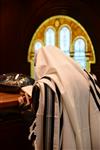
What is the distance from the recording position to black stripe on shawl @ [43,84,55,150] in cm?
109

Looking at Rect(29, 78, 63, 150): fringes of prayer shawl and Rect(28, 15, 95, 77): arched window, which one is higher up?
Rect(28, 15, 95, 77): arched window

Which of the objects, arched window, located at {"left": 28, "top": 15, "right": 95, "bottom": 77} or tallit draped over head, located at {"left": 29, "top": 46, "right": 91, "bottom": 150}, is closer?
tallit draped over head, located at {"left": 29, "top": 46, "right": 91, "bottom": 150}

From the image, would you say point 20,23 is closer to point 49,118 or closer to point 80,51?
point 80,51

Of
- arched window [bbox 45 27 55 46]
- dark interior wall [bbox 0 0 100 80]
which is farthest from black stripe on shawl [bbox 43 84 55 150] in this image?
arched window [bbox 45 27 55 46]

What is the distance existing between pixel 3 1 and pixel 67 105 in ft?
10.9

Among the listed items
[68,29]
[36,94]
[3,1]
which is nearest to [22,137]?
[36,94]

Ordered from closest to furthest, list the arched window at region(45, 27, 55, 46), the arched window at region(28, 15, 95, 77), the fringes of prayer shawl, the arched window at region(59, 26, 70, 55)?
the fringes of prayer shawl → the arched window at region(28, 15, 95, 77) → the arched window at region(59, 26, 70, 55) → the arched window at region(45, 27, 55, 46)

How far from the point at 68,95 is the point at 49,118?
0.11 m

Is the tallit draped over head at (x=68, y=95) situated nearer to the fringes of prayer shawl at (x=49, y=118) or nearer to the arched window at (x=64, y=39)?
the fringes of prayer shawl at (x=49, y=118)

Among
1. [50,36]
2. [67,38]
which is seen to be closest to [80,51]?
[67,38]

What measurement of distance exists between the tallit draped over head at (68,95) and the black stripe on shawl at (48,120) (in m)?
0.02

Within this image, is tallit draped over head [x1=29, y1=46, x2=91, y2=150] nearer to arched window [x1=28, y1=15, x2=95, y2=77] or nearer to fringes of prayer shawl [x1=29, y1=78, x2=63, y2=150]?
fringes of prayer shawl [x1=29, y1=78, x2=63, y2=150]

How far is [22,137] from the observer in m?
1.51

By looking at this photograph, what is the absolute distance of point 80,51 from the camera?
3.66m
